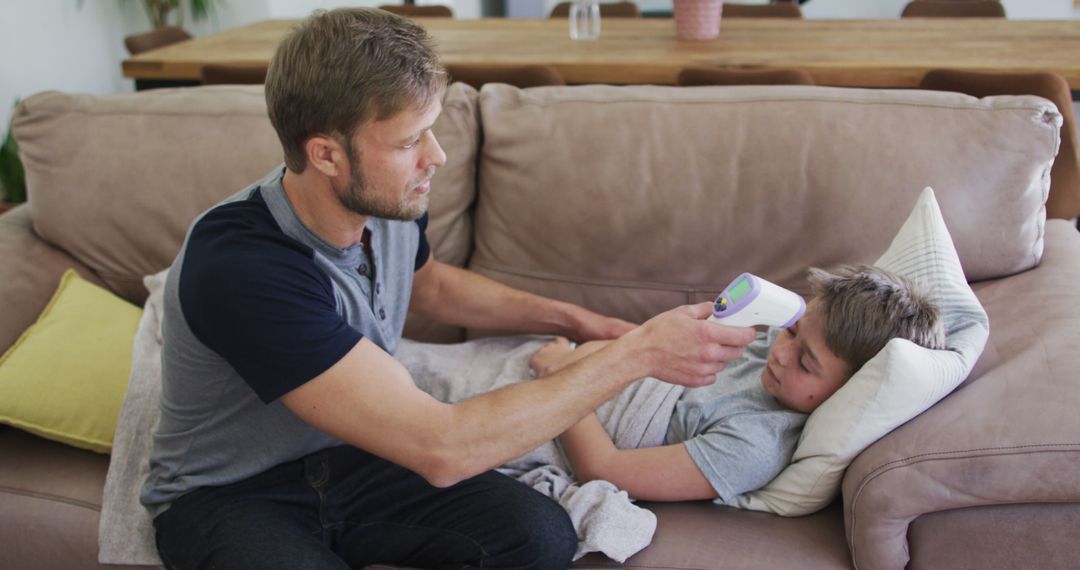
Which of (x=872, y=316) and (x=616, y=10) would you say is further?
(x=616, y=10)

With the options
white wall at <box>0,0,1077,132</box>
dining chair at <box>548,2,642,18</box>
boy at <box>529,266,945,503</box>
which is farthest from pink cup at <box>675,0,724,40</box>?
white wall at <box>0,0,1077,132</box>

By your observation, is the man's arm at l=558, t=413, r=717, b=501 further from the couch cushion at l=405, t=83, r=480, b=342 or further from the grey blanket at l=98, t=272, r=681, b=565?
the couch cushion at l=405, t=83, r=480, b=342

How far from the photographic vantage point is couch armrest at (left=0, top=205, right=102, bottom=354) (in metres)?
1.80

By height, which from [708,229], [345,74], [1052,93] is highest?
[345,74]

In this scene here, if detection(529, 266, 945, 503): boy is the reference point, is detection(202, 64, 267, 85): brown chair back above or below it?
above

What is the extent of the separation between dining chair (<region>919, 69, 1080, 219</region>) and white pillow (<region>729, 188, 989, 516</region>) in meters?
0.52

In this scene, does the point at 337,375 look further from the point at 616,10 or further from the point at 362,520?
the point at 616,10

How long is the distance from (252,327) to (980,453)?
0.96m

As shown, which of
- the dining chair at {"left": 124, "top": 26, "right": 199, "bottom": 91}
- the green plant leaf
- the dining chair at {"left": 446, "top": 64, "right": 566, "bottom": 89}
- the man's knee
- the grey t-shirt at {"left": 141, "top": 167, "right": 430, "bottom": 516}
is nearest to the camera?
the grey t-shirt at {"left": 141, "top": 167, "right": 430, "bottom": 516}

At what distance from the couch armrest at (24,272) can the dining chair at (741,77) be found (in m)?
1.53

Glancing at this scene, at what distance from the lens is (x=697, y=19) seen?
10.1 feet

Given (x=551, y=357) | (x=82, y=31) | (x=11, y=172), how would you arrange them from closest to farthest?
1. (x=551, y=357)
2. (x=11, y=172)
3. (x=82, y=31)

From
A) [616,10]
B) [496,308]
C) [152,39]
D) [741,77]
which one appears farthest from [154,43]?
[496,308]

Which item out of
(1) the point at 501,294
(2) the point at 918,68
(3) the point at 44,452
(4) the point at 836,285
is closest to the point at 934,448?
(4) the point at 836,285
